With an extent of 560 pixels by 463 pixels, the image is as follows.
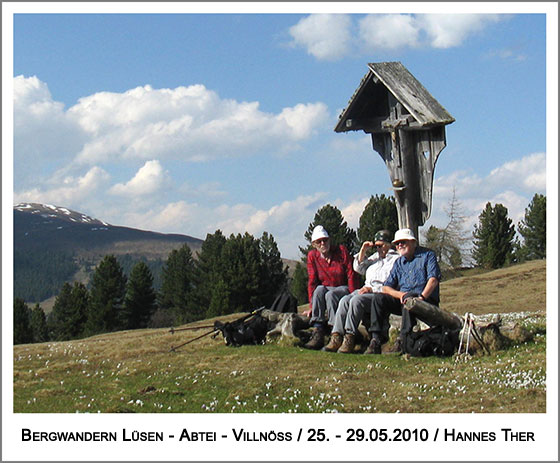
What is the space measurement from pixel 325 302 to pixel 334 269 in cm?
72

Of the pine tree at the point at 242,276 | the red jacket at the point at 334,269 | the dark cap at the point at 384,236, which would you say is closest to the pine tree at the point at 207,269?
the pine tree at the point at 242,276

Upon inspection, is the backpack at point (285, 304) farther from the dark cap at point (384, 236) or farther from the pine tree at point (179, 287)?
the pine tree at point (179, 287)

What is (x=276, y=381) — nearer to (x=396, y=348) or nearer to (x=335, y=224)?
(x=396, y=348)

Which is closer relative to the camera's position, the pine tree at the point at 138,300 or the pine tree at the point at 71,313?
the pine tree at the point at 71,313

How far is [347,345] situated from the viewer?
11844 millimetres

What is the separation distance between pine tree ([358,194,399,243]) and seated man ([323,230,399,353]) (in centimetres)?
6804

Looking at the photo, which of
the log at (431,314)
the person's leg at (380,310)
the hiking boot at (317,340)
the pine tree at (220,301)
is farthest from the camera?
the pine tree at (220,301)

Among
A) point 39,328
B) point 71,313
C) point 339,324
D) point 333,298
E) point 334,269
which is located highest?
point 334,269

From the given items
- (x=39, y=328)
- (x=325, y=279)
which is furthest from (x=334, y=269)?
(x=39, y=328)

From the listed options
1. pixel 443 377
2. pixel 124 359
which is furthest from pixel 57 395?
pixel 443 377

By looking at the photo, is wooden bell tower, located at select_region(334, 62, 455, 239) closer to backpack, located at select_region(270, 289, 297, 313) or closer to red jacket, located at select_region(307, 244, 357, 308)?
red jacket, located at select_region(307, 244, 357, 308)

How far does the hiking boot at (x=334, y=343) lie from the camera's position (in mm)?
12094

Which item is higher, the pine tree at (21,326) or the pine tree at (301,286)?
the pine tree at (301,286)


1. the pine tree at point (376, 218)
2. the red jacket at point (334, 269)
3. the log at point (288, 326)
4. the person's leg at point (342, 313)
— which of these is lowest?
the log at point (288, 326)
